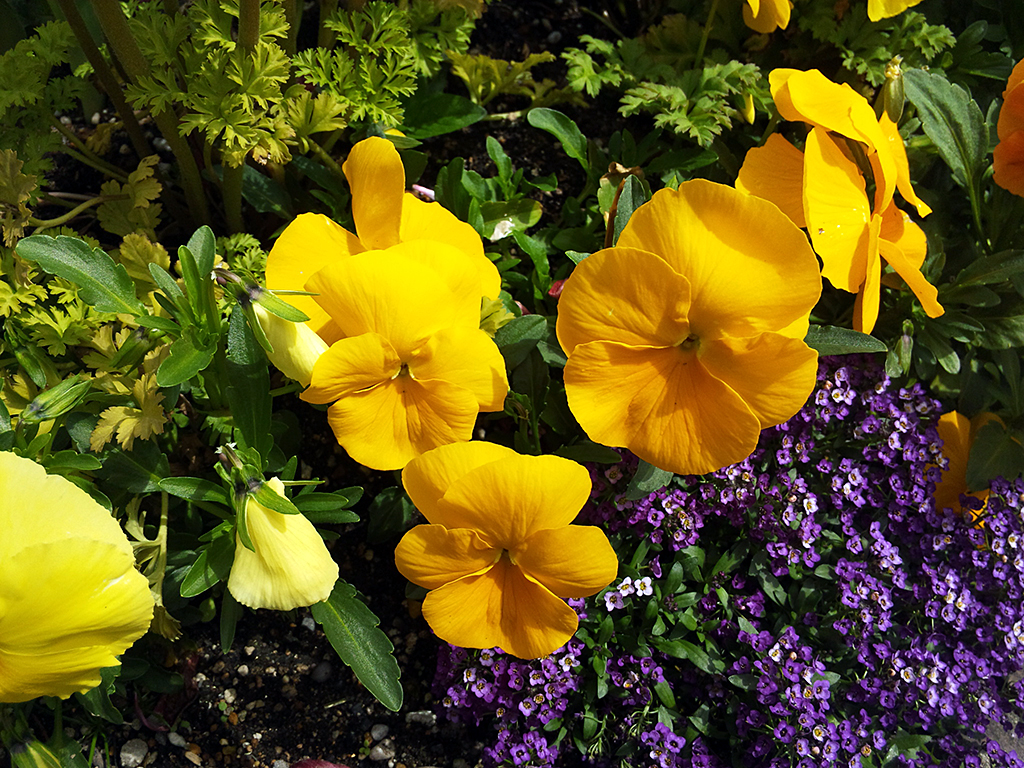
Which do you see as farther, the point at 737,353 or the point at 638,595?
the point at 638,595

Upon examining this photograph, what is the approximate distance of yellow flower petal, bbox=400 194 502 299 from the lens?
1.41 meters

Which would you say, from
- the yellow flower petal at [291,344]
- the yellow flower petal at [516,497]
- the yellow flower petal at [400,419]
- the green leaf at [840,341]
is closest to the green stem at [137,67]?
the yellow flower petal at [291,344]

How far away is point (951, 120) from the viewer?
71.0 inches

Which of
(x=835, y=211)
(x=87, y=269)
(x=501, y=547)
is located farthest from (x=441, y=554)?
(x=835, y=211)

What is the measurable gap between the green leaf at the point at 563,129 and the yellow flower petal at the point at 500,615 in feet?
3.52

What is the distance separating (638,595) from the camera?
1.72 meters

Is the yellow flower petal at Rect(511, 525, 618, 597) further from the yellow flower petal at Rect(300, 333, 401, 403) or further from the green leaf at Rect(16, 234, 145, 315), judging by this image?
the green leaf at Rect(16, 234, 145, 315)

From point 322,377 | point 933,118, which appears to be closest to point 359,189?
point 322,377

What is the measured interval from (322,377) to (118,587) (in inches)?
15.9

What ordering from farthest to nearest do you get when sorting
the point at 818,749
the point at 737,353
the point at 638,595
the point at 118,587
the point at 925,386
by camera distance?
the point at 925,386
the point at 638,595
the point at 818,749
the point at 737,353
the point at 118,587

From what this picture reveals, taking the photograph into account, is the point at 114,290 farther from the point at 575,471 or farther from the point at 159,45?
the point at 575,471

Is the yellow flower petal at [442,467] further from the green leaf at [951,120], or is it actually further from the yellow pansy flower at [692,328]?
the green leaf at [951,120]

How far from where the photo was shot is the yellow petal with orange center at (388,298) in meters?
1.21

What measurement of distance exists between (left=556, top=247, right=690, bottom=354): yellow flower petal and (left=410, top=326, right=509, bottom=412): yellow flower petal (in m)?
0.14
